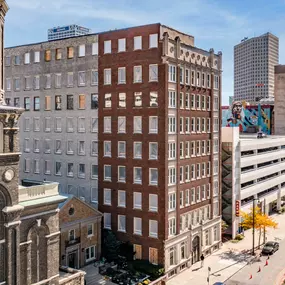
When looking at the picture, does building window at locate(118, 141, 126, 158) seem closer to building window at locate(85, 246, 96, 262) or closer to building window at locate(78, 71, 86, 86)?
building window at locate(78, 71, 86, 86)

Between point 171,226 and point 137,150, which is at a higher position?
point 137,150

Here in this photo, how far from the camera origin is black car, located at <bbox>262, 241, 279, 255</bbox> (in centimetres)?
5962

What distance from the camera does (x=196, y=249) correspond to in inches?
2245

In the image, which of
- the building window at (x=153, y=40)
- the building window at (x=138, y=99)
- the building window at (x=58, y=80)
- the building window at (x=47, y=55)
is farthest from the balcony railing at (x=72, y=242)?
the building window at (x=47, y=55)

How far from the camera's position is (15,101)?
64.9 metres

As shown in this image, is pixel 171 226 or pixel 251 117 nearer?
pixel 171 226

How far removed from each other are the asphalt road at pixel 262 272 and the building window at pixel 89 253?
55.3ft

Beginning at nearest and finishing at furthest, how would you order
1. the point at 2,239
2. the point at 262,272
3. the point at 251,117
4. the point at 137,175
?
the point at 2,239 → the point at 262,272 → the point at 137,175 → the point at 251,117

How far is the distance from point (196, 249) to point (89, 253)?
1530cm

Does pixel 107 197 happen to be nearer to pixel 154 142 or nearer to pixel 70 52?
pixel 154 142

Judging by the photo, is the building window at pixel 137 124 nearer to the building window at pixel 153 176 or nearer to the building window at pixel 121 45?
the building window at pixel 153 176

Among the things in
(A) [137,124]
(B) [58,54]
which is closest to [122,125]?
(A) [137,124]

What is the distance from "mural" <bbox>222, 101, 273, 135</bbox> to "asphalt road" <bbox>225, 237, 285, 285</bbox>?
330ft

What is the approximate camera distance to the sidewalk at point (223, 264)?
49719mm
